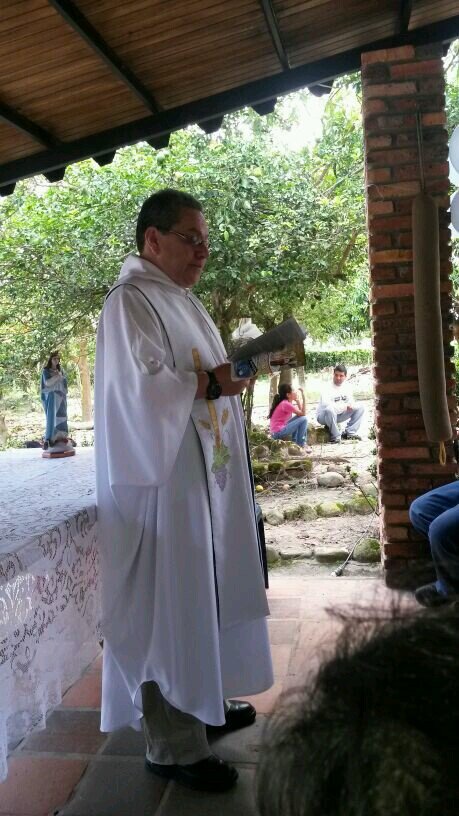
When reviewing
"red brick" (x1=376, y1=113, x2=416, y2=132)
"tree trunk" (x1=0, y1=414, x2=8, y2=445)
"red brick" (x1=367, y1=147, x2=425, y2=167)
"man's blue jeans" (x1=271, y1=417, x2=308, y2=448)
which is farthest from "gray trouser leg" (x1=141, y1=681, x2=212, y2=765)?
"tree trunk" (x1=0, y1=414, x2=8, y2=445)

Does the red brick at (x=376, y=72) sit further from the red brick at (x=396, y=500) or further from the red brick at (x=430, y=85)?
the red brick at (x=396, y=500)

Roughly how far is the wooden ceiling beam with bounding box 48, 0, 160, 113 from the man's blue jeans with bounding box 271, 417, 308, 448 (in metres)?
5.33

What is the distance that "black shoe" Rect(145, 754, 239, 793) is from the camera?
1744mm

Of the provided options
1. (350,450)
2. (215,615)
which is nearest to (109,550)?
(215,615)

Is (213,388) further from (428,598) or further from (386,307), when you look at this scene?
(386,307)

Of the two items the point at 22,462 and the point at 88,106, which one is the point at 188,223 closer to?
the point at 88,106

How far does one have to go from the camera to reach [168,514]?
5.64ft

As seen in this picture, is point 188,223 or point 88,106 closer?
point 188,223

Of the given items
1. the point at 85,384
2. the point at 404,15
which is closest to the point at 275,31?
the point at 404,15

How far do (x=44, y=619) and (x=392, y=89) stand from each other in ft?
8.66

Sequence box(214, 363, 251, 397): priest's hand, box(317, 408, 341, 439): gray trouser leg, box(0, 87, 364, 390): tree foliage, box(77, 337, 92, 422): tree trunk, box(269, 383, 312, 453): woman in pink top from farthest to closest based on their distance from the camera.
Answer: box(77, 337, 92, 422): tree trunk < box(317, 408, 341, 439): gray trouser leg < box(269, 383, 312, 453): woman in pink top < box(0, 87, 364, 390): tree foliage < box(214, 363, 251, 397): priest's hand

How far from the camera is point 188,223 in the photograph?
74.0 inches

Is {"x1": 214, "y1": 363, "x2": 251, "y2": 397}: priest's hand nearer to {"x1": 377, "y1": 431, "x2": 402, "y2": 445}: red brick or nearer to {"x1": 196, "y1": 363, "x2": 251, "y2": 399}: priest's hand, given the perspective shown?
{"x1": 196, "y1": 363, "x2": 251, "y2": 399}: priest's hand

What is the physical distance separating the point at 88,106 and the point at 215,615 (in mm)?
2084
